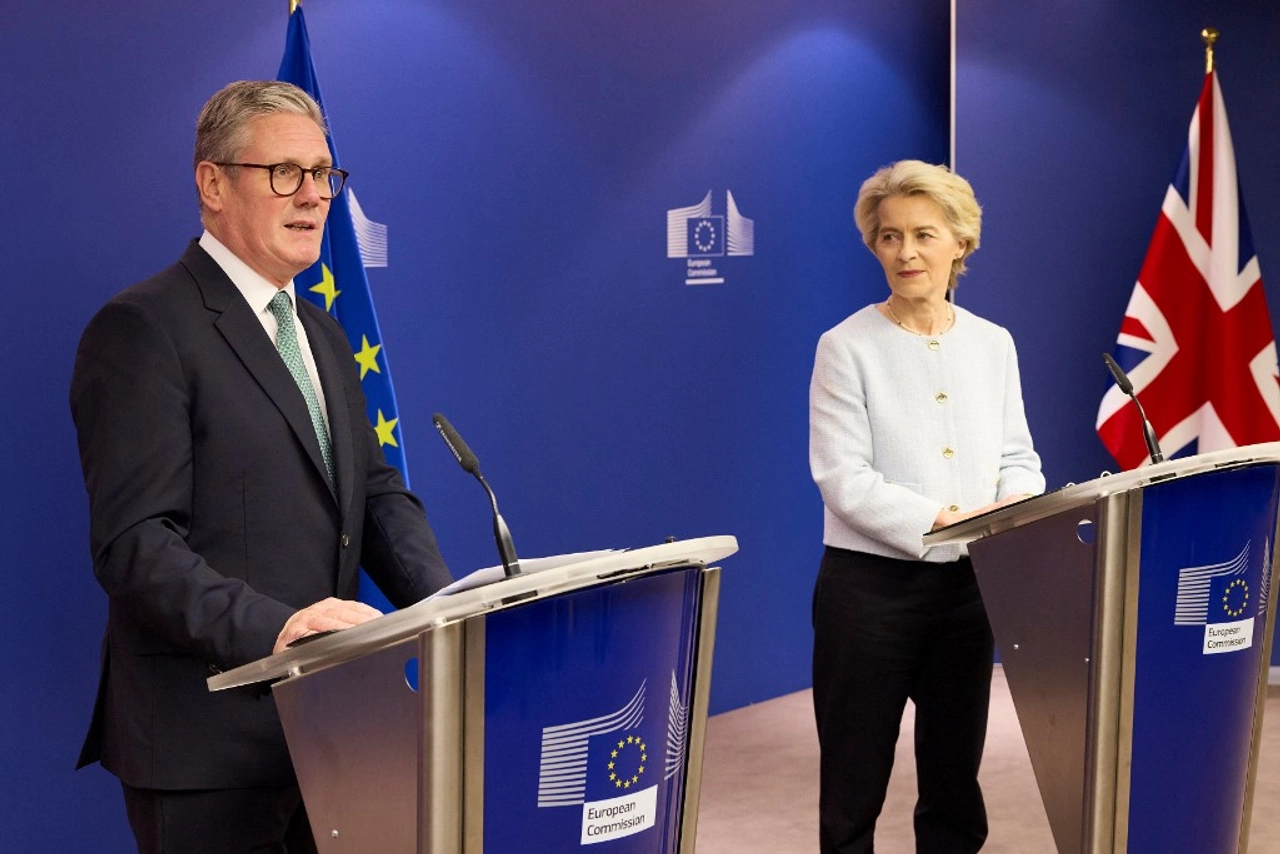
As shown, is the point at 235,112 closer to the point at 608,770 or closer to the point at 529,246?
the point at 608,770

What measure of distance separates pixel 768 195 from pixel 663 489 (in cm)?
114

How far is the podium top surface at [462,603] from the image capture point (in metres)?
1.63

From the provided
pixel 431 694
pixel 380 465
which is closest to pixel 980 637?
pixel 380 465

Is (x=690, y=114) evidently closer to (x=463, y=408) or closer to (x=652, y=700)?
(x=463, y=408)

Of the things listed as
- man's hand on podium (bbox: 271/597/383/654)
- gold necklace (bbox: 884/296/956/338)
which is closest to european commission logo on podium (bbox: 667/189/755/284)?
gold necklace (bbox: 884/296/956/338)

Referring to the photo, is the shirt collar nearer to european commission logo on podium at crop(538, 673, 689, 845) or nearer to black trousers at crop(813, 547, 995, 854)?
european commission logo on podium at crop(538, 673, 689, 845)

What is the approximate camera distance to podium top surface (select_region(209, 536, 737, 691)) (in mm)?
1633

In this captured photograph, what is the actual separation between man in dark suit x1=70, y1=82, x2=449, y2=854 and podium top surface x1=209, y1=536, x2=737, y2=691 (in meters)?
0.16

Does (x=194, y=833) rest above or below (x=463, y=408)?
below

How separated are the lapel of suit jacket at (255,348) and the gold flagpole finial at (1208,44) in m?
4.30

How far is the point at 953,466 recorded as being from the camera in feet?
10.8

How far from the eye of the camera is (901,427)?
3291 mm

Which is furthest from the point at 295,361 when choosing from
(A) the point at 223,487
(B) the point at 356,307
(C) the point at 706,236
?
(C) the point at 706,236

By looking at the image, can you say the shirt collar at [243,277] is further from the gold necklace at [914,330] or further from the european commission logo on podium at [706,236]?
the european commission logo on podium at [706,236]
